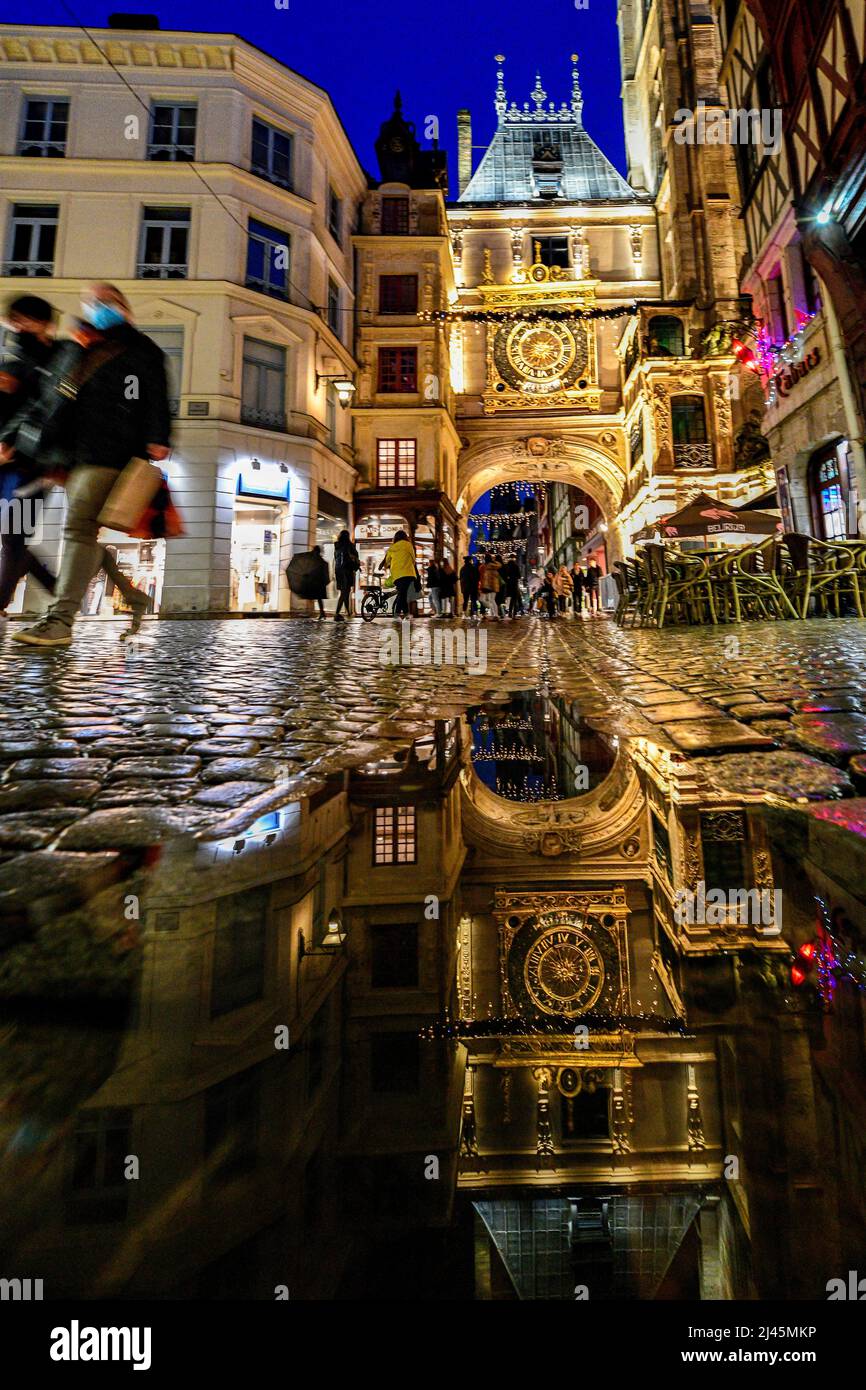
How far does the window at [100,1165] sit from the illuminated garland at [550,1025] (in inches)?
12.3

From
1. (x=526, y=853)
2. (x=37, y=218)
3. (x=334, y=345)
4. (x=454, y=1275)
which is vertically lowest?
(x=526, y=853)

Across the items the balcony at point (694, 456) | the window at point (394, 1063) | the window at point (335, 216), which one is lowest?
the window at point (394, 1063)

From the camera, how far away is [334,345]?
2039 centimetres

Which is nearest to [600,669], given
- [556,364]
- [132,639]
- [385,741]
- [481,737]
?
[481,737]

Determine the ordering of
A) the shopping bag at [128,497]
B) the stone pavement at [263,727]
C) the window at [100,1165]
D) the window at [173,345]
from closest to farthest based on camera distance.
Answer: the window at [100,1165]
the stone pavement at [263,727]
the shopping bag at [128,497]
the window at [173,345]

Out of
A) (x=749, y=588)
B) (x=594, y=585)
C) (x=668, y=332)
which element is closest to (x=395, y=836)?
(x=749, y=588)

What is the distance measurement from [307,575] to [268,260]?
972cm

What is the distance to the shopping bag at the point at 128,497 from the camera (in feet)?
15.4

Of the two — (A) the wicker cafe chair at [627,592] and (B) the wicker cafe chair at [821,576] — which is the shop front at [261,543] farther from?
(B) the wicker cafe chair at [821,576]

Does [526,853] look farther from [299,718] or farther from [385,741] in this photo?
[299,718]

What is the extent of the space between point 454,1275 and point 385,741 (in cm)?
178

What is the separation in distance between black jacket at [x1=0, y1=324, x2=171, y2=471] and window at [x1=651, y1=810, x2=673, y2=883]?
4509 mm

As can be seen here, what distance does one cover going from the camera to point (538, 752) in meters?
2.34

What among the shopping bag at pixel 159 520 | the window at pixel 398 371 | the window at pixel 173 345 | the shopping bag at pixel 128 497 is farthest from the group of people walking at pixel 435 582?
the shopping bag at pixel 128 497
